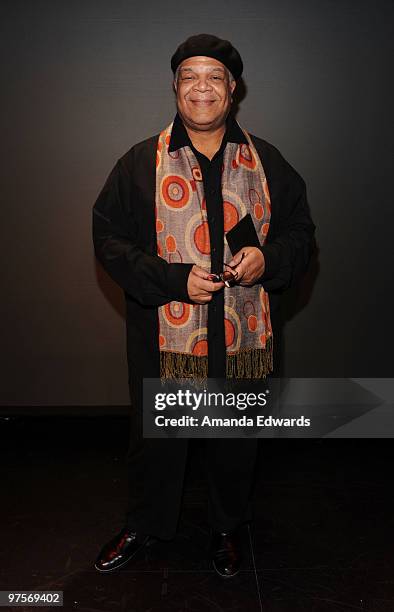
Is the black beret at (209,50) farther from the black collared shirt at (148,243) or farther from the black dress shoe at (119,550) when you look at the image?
the black dress shoe at (119,550)

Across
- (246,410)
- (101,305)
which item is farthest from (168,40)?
(246,410)

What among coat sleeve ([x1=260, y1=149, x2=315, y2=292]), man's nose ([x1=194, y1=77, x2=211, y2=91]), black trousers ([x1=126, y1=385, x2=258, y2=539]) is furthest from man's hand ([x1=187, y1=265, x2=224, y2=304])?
man's nose ([x1=194, y1=77, x2=211, y2=91])

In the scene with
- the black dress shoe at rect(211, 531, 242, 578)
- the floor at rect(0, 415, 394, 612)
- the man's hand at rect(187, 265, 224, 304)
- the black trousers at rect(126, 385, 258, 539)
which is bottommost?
the floor at rect(0, 415, 394, 612)

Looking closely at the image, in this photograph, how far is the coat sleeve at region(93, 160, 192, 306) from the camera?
176 cm

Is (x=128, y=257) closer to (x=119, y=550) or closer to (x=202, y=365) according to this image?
(x=202, y=365)

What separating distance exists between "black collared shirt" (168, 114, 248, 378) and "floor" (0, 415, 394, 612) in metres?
0.64

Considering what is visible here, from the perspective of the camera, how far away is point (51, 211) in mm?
2893

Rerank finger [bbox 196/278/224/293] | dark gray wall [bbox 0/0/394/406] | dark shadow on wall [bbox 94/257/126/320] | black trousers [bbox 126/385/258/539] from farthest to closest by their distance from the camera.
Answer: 1. dark shadow on wall [bbox 94/257/126/320]
2. dark gray wall [bbox 0/0/394/406]
3. black trousers [bbox 126/385/258/539]
4. finger [bbox 196/278/224/293]

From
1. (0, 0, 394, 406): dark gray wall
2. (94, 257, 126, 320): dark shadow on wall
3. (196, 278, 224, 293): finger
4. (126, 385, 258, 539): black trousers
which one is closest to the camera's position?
(196, 278, 224, 293): finger

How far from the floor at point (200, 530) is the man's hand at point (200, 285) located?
87 cm

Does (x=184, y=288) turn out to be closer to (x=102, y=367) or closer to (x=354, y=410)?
(x=102, y=367)

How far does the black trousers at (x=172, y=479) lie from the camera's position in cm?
194

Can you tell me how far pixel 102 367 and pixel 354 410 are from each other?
1.22 meters

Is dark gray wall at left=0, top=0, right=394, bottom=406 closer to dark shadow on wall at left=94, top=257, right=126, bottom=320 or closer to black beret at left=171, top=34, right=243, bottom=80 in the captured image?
dark shadow on wall at left=94, top=257, right=126, bottom=320
